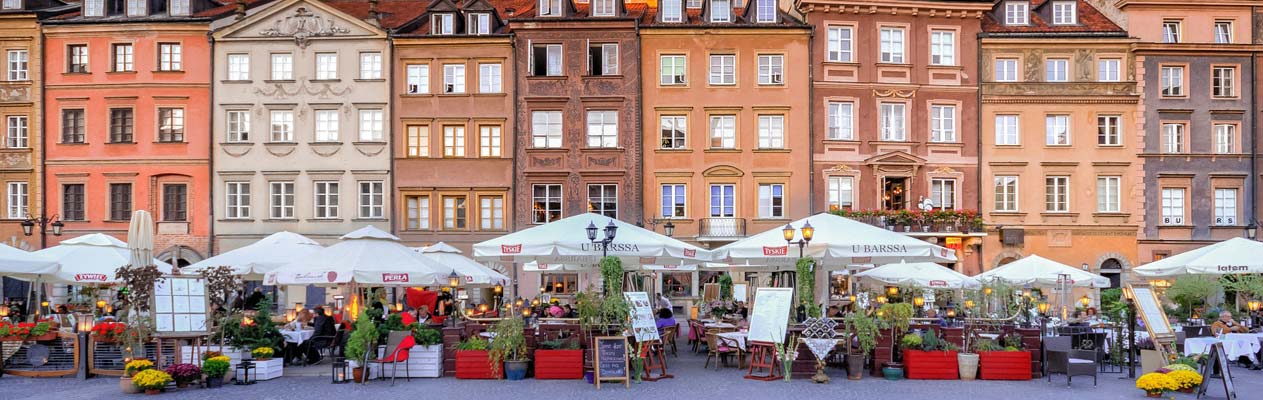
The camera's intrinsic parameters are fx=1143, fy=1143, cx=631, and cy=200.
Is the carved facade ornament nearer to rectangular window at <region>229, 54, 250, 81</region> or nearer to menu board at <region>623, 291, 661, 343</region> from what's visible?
rectangular window at <region>229, 54, 250, 81</region>

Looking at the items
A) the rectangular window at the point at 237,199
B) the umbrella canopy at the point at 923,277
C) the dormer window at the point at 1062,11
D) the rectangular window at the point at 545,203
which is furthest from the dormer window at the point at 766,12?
the rectangular window at the point at 237,199

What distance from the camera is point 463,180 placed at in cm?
3975

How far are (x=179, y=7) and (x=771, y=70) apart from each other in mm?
21063

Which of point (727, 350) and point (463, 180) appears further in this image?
point (463, 180)

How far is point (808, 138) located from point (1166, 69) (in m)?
13.1

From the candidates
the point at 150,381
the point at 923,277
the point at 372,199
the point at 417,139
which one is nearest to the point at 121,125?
the point at 372,199

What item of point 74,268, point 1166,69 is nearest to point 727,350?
point 74,268

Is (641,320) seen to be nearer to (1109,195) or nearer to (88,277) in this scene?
(88,277)

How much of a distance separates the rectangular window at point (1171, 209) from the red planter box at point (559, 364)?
2942cm

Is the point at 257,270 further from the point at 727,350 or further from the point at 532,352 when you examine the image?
the point at 727,350

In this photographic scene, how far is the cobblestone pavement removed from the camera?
16.7m

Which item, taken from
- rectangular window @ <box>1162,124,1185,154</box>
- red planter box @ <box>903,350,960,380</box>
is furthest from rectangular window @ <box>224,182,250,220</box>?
rectangular window @ <box>1162,124,1185,154</box>

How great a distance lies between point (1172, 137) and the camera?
40.8 m

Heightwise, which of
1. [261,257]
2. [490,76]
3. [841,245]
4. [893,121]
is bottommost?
[261,257]
